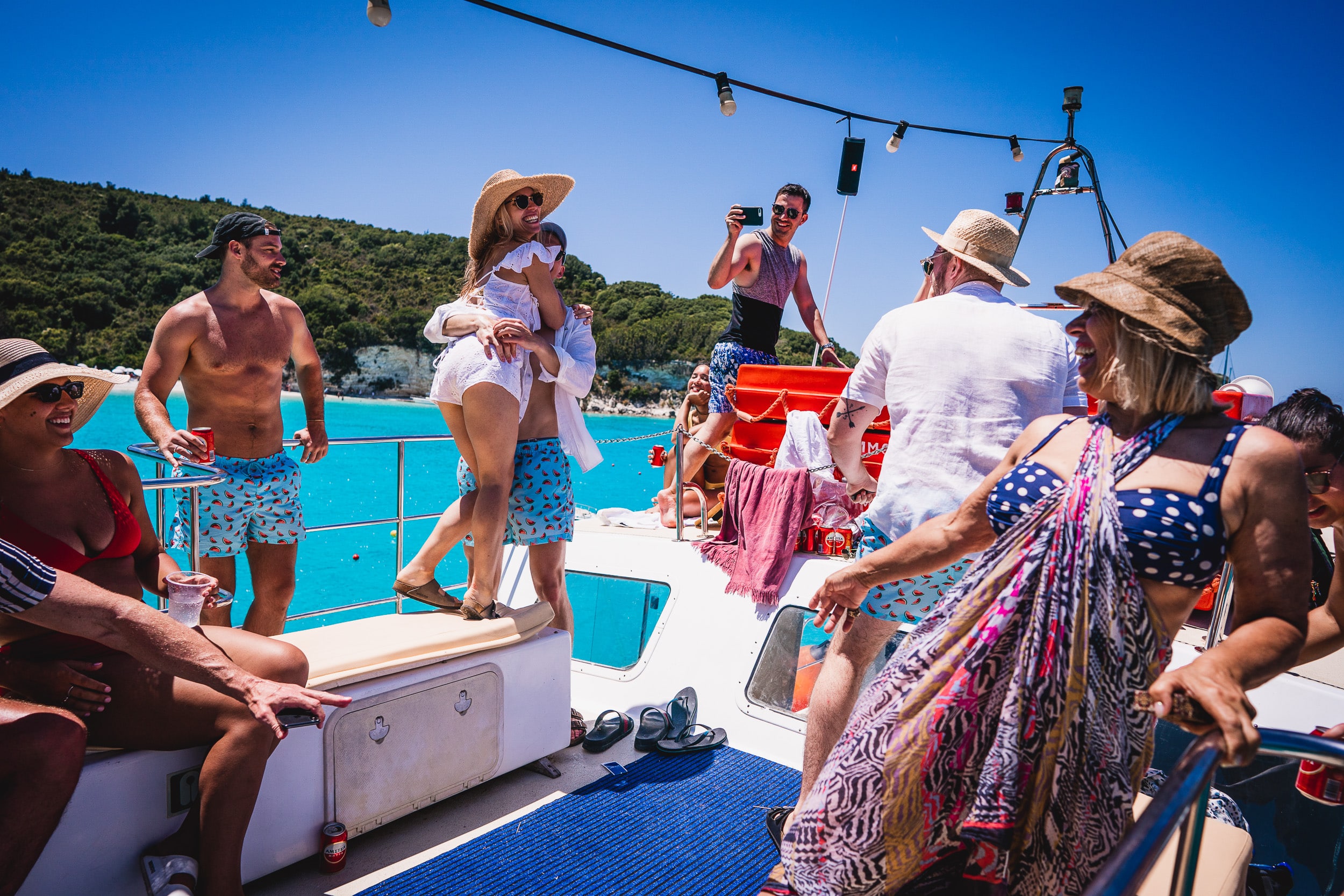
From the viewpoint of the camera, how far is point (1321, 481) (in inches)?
86.0

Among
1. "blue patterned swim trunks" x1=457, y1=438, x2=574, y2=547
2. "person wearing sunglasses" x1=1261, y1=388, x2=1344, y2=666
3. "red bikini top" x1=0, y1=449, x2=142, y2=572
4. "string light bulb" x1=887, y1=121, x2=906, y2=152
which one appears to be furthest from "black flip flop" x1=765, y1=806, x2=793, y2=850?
"string light bulb" x1=887, y1=121, x2=906, y2=152

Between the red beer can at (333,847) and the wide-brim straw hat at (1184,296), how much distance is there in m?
2.51

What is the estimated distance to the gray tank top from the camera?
4711 millimetres

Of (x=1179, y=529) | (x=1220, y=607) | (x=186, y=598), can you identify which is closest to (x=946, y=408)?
(x=1179, y=529)

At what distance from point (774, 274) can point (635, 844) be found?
3387 mm

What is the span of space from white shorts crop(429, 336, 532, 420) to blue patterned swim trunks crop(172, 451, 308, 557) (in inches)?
30.4

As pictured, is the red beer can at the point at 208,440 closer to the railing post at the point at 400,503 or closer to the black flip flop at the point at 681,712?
the railing post at the point at 400,503

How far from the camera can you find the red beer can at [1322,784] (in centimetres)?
226

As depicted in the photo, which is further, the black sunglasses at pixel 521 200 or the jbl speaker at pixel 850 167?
the jbl speaker at pixel 850 167

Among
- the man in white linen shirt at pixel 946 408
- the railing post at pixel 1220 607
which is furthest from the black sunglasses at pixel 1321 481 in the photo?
the man in white linen shirt at pixel 946 408

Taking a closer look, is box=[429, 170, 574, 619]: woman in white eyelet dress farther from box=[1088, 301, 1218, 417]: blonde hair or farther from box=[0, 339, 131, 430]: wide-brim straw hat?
box=[1088, 301, 1218, 417]: blonde hair

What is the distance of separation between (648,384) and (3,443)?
45.1 metres

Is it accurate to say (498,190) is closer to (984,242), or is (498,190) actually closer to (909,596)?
(984,242)

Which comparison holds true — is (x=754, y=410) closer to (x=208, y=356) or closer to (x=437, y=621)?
(x=437, y=621)
